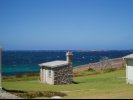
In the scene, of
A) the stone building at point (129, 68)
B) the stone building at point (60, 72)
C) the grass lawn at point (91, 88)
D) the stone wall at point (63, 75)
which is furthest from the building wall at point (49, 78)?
the stone building at point (129, 68)

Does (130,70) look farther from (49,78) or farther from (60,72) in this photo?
(49,78)

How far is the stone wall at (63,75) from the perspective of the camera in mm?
42625

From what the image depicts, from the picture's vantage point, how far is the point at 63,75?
141 feet

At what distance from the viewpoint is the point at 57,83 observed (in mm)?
→ 42625

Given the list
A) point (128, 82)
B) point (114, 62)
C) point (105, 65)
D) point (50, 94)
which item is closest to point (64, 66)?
point (128, 82)

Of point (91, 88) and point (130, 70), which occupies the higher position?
point (130, 70)

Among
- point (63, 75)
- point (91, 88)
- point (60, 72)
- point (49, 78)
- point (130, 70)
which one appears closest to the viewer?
point (91, 88)

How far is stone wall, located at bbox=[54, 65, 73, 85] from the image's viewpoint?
42.6 m

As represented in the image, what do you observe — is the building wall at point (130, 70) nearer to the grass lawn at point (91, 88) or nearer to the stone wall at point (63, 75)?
the grass lawn at point (91, 88)

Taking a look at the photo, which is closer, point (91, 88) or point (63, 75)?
point (91, 88)

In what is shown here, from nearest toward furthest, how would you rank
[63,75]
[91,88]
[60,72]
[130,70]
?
[91,88], [130,70], [60,72], [63,75]

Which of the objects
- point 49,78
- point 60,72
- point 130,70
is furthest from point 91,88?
point 49,78

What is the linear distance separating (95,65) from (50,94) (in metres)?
47.0

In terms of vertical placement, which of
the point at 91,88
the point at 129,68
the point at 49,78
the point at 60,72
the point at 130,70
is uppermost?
the point at 129,68
